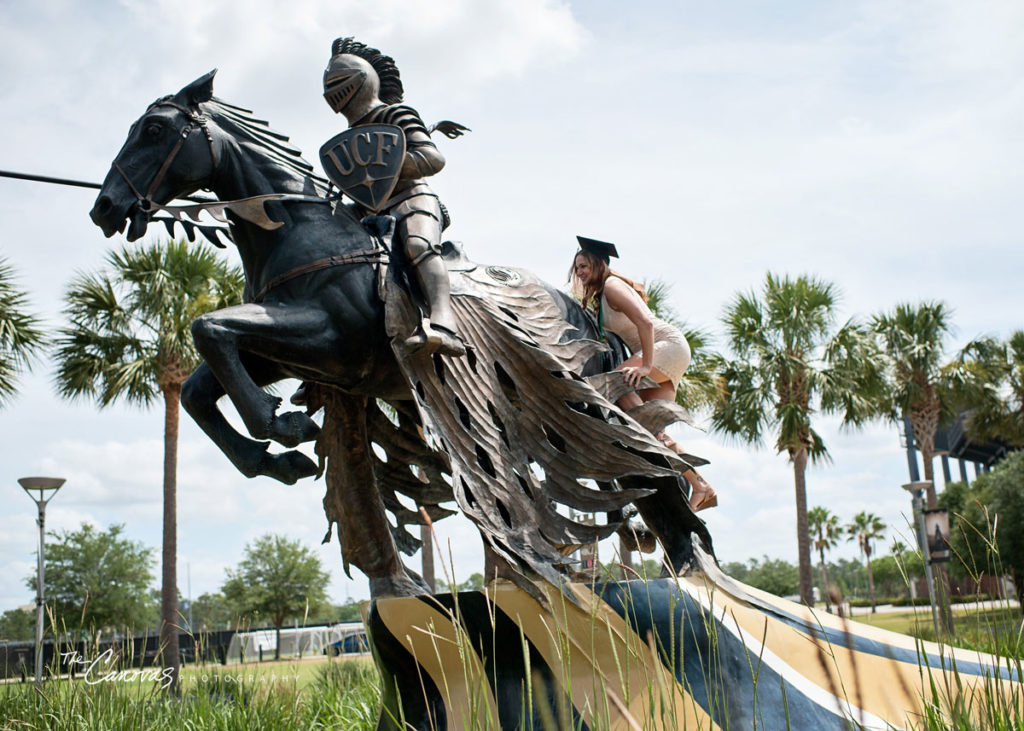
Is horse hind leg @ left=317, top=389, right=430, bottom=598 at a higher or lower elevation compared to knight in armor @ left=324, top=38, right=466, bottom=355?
lower

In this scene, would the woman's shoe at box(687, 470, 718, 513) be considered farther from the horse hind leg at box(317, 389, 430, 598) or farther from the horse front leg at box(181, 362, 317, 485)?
the horse front leg at box(181, 362, 317, 485)

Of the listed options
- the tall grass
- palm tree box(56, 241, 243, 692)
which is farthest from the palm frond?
the tall grass

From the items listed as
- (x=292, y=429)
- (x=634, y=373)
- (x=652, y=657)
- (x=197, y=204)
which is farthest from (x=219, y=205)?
(x=652, y=657)

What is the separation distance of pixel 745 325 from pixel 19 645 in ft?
51.6

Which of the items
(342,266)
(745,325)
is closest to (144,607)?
(745,325)

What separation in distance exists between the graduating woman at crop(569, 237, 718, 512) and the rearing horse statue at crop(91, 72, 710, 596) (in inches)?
12.0

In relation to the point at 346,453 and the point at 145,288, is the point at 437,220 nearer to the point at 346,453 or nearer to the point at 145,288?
the point at 346,453

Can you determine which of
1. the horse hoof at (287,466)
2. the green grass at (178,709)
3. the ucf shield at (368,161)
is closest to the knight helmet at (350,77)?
the ucf shield at (368,161)

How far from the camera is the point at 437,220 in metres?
4.67

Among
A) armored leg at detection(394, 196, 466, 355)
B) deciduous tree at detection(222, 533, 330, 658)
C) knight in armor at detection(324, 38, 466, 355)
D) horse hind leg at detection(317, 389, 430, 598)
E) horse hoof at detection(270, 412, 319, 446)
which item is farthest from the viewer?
deciduous tree at detection(222, 533, 330, 658)

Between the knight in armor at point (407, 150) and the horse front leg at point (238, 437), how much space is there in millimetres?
918

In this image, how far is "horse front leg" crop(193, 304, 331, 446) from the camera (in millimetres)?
3980

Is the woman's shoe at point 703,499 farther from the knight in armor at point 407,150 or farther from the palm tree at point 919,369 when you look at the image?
the palm tree at point 919,369

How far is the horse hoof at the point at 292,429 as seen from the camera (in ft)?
13.3
